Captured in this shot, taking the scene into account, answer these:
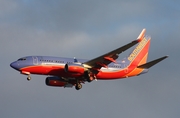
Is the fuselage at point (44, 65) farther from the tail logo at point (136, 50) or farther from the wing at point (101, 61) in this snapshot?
the tail logo at point (136, 50)

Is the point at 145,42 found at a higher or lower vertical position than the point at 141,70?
higher

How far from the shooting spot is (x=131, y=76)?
84750 millimetres

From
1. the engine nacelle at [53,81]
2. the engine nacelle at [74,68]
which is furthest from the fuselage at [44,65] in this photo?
the engine nacelle at [53,81]

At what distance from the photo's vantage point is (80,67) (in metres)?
77.1

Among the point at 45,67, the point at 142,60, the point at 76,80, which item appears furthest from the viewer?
the point at 142,60

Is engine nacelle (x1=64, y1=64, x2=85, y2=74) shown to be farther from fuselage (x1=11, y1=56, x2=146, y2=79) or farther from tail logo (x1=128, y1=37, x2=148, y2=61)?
tail logo (x1=128, y1=37, x2=148, y2=61)

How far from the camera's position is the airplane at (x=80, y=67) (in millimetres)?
76250

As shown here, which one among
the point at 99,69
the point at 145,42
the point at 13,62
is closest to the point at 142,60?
the point at 145,42

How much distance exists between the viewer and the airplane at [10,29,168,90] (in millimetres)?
76250

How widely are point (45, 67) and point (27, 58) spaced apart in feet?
10.3

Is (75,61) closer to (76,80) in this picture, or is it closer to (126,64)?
(76,80)

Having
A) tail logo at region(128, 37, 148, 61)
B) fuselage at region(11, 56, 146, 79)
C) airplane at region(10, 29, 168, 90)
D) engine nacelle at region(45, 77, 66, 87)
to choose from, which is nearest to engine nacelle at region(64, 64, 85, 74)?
airplane at region(10, 29, 168, 90)

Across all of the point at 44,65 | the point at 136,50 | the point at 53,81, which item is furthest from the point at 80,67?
the point at 136,50

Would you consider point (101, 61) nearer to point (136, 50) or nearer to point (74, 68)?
point (74, 68)
